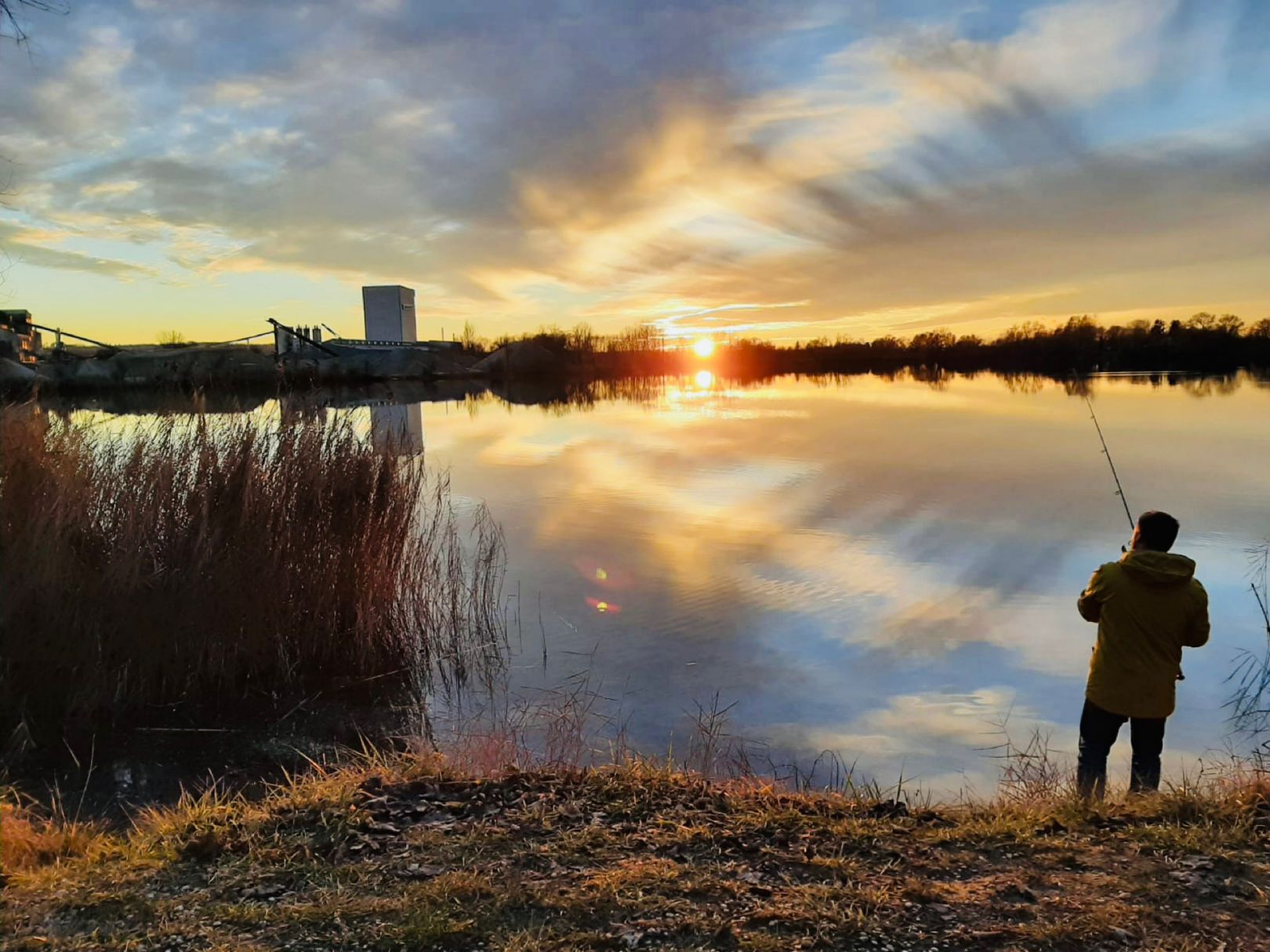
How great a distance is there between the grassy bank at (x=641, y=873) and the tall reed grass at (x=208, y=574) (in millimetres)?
3044

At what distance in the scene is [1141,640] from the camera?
195 inches

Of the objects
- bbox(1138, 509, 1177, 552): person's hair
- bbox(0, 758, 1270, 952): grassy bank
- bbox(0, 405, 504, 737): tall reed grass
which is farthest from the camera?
bbox(0, 405, 504, 737): tall reed grass

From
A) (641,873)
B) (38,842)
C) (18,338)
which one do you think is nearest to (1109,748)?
(641,873)

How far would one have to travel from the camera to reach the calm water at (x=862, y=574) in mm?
7023

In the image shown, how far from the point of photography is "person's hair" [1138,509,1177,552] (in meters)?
4.92

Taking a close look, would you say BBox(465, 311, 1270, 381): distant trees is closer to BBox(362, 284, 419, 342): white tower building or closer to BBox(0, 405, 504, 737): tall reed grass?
BBox(362, 284, 419, 342): white tower building

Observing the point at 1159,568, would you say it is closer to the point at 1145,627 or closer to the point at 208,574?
the point at 1145,627

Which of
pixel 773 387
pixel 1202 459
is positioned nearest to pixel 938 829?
pixel 1202 459

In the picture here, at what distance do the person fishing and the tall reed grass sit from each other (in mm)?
5950

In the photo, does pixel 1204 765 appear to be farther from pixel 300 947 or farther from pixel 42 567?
pixel 42 567

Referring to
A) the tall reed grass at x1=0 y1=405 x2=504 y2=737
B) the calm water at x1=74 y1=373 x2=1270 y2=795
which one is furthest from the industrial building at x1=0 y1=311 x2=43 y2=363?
the tall reed grass at x1=0 y1=405 x2=504 y2=737

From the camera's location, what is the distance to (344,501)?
29.5 ft

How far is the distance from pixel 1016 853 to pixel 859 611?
20.1 ft

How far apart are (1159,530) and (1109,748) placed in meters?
1.54
